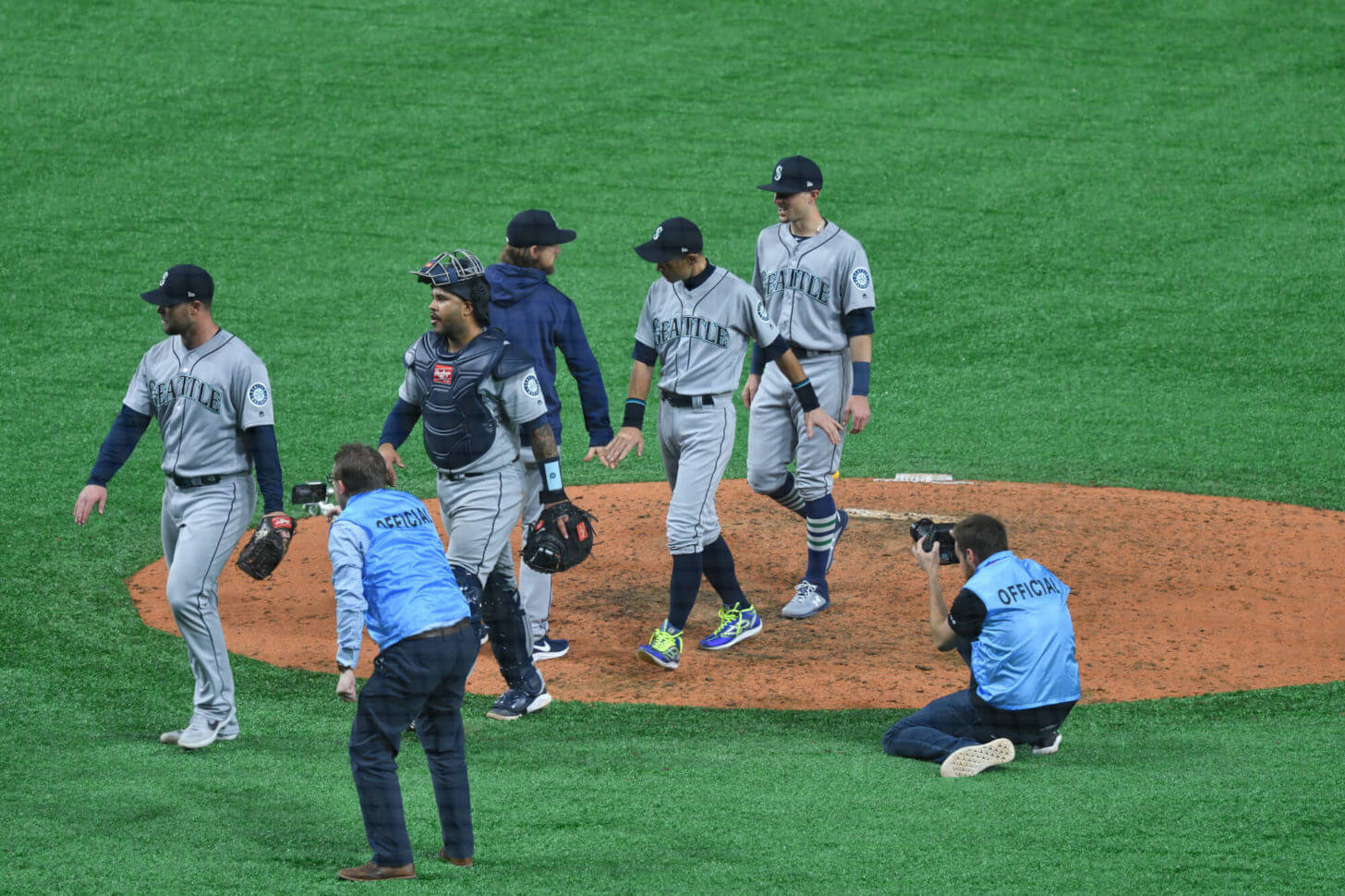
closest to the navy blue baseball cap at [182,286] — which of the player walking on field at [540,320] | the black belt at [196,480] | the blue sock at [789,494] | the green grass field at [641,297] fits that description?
the black belt at [196,480]

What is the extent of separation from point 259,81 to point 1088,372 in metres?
9.93

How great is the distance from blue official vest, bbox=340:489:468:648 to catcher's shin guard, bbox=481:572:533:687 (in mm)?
1407

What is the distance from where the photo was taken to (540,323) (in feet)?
19.9

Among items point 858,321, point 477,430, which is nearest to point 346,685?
point 477,430

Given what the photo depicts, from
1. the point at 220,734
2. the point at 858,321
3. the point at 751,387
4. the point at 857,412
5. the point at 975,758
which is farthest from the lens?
the point at 751,387

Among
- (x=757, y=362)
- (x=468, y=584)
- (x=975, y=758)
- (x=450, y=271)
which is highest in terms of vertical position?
(x=450, y=271)

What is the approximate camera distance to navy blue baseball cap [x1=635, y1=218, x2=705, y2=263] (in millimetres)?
6230

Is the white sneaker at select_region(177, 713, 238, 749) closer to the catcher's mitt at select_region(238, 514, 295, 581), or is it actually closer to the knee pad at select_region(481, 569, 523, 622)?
the catcher's mitt at select_region(238, 514, 295, 581)

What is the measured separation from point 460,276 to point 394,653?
66.3 inches

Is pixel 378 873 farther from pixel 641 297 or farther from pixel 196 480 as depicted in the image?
pixel 641 297

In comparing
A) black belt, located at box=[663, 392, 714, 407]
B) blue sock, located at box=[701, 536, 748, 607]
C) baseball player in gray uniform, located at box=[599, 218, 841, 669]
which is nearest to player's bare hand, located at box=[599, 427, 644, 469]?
baseball player in gray uniform, located at box=[599, 218, 841, 669]

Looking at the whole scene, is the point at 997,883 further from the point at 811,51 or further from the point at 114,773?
the point at 811,51

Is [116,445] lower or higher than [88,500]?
higher

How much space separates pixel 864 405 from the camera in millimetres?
6848
